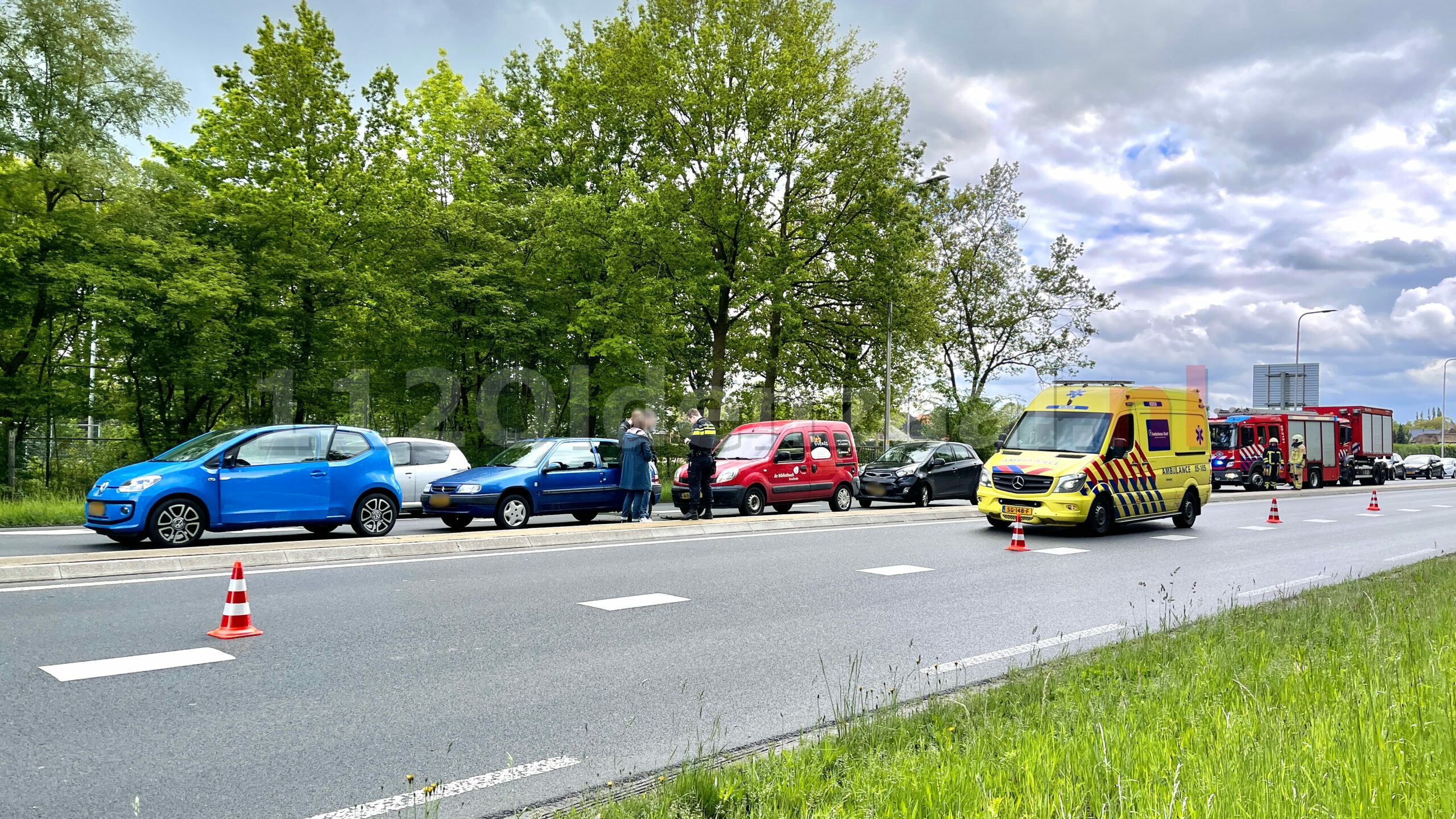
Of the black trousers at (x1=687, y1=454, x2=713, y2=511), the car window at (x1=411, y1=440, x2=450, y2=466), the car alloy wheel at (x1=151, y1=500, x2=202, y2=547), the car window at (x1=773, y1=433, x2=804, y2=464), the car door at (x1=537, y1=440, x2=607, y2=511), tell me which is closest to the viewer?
the car alloy wheel at (x1=151, y1=500, x2=202, y2=547)

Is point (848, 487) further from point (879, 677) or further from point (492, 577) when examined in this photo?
point (879, 677)

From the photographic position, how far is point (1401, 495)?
115 feet

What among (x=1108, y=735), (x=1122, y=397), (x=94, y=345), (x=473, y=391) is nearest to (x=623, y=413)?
(x=473, y=391)

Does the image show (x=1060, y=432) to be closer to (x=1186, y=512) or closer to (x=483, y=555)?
(x=1186, y=512)

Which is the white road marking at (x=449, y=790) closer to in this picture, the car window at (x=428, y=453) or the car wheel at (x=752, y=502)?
the car wheel at (x=752, y=502)

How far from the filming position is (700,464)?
17094mm

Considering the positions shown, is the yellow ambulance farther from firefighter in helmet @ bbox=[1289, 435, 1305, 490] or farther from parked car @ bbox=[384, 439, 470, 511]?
firefighter in helmet @ bbox=[1289, 435, 1305, 490]

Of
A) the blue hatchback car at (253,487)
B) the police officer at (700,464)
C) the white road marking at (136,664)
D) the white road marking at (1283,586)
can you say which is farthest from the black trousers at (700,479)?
the white road marking at (136,664)

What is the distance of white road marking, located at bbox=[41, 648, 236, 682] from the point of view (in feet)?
19.0

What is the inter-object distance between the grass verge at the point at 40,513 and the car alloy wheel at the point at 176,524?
4685 millimetres

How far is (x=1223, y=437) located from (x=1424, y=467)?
44.5 m

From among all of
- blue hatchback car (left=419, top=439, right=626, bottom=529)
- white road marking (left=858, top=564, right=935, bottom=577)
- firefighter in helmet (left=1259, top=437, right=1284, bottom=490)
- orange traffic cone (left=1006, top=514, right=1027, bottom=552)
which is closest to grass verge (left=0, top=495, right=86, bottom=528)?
blue hatchback car (left=419, top=439, right=626, bottom=529)

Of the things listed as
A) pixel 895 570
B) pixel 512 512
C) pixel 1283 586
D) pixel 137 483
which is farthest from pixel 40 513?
pixel 1283 586

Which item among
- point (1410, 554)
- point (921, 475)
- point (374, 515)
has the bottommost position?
point (1410, 554)
